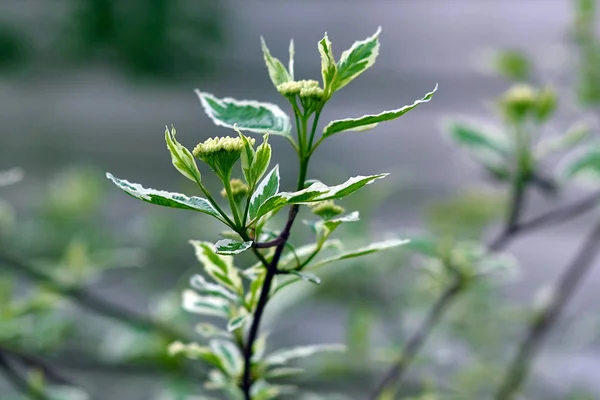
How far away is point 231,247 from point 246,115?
0.09 m

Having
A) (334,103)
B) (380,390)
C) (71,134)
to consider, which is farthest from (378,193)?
(71,134)

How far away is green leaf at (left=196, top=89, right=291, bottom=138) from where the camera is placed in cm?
31

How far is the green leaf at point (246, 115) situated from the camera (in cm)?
31

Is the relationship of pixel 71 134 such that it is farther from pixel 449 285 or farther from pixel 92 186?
pixel 449 285

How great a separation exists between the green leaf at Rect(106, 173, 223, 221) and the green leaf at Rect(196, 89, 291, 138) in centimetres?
6

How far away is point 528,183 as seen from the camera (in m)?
0.60

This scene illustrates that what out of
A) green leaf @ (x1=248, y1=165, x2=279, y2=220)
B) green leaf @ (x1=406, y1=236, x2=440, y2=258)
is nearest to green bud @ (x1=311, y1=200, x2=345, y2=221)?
green leaf @ (x1=248, y1=165, x2=279, y2=220)

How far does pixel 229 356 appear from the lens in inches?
15.5

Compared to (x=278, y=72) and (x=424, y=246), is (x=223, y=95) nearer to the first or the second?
(x=424, y=246)

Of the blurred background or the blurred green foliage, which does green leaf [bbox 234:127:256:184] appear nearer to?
the blurred background

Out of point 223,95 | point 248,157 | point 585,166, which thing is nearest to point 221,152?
point 248,157

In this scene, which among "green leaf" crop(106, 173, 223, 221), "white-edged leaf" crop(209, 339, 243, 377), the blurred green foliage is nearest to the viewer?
"green leaf" crop(106, 173, 223, 221)

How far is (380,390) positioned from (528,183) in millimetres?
227

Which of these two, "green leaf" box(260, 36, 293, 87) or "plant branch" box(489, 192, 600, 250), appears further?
"plant branch" box(489, 192, 600, 250)
